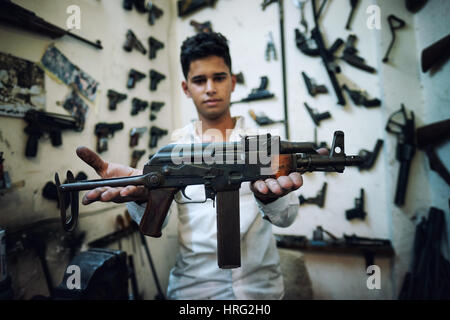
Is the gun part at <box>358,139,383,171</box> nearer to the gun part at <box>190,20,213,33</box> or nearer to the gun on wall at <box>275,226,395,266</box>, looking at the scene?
the gun on wall at <box>275,226,395,266</box>

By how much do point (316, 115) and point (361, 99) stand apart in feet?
1.39

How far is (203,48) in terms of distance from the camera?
56.3 inches

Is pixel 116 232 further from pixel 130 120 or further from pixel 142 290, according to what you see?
pixel 130 120

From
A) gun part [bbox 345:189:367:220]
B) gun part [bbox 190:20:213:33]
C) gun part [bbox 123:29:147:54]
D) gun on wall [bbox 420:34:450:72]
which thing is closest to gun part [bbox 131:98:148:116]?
gun part [bbox 123:29:147:54]

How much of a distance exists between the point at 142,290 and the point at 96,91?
1.91 m

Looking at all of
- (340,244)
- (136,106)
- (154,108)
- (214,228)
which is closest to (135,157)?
(136,106)

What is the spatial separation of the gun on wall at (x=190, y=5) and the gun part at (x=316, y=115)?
171cm

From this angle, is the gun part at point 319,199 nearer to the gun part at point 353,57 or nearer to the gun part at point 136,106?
the gun part at point 353,57

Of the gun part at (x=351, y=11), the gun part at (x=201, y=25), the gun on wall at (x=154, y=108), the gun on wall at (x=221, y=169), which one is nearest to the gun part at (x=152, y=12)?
the gun part at (x=201, y=25)

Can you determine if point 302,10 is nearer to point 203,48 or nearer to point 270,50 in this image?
point 270,50

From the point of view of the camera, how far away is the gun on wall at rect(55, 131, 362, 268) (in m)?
0.90

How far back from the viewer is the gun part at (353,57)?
81.8 inches

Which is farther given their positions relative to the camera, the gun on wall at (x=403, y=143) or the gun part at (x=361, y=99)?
the gun part at (x=361, y=99)
